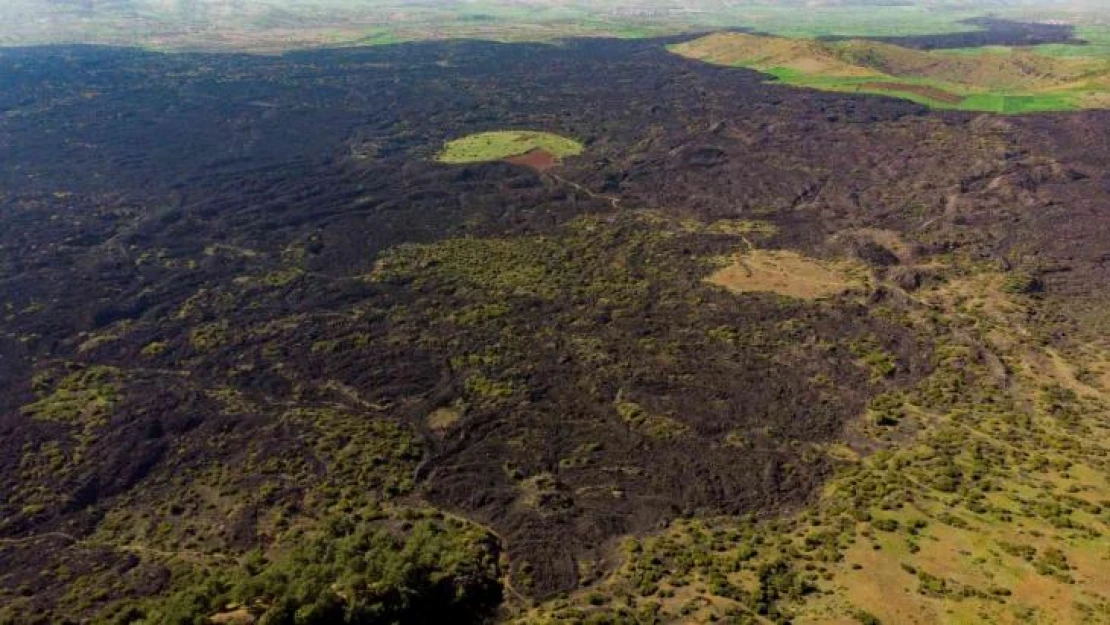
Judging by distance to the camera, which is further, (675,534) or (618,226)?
(618,226)

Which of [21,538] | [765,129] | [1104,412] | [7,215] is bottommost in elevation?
[21,538]

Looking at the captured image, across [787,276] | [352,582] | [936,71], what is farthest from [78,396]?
[936,71]

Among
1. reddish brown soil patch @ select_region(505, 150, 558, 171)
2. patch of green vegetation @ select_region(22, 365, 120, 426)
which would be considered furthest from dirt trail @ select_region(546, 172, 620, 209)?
patch of green vegetation @ select_region(22, 365, 120, 426)

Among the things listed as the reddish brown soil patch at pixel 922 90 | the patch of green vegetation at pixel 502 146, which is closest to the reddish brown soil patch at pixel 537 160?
the patch of green vegetation at pixel 502 146

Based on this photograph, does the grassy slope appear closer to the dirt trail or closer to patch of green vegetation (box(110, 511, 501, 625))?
the dirt trail

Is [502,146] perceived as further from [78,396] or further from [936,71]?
[936,71]

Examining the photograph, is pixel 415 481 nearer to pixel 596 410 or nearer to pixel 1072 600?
pixel 596 410

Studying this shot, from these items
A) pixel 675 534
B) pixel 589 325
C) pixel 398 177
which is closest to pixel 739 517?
pixel 675 534
